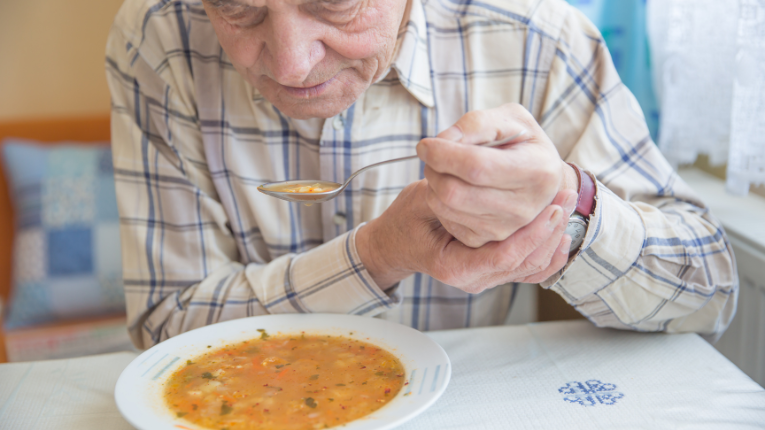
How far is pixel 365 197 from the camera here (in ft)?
4.24

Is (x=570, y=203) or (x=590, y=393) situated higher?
(x=570, y=203)

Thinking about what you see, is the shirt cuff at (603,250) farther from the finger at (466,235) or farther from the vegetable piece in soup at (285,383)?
the vegetable piece in soup at (285,383)

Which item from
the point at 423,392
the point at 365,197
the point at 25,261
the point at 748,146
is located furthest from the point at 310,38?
the point at 25,261

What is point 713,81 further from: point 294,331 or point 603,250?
point 294,331

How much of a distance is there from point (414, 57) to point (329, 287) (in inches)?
20.3

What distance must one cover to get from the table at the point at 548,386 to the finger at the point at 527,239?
8.8 inches

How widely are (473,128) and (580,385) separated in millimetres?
461

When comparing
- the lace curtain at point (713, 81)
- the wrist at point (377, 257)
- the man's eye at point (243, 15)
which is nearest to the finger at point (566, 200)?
the wrist at point (377, 257)

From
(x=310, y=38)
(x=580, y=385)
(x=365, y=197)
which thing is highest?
(x=310, y=38)

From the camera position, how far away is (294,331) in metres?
1.02

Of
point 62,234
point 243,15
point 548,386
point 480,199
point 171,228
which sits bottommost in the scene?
point 62,234

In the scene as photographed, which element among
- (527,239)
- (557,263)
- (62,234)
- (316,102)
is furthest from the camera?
(62,234)

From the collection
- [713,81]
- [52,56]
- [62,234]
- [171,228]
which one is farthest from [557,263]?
[52,56]

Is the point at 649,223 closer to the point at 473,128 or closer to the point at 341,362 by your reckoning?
the point at 473,128
